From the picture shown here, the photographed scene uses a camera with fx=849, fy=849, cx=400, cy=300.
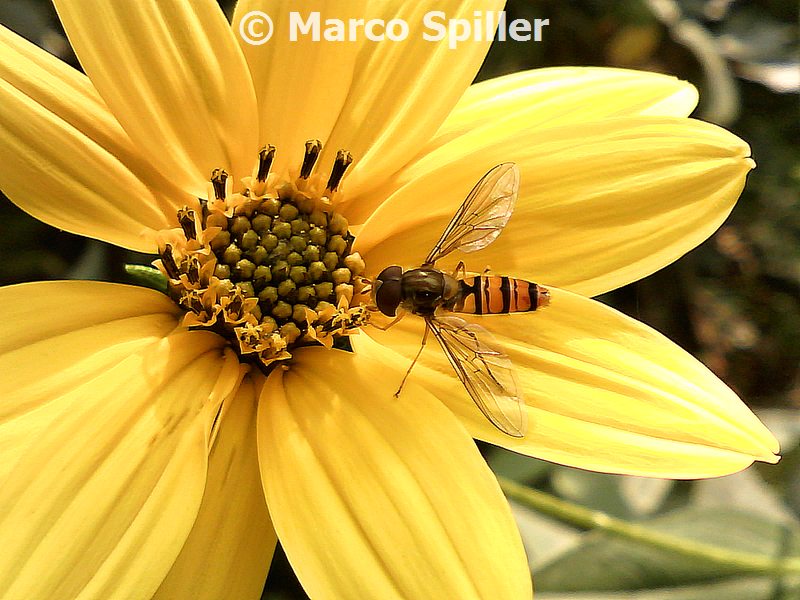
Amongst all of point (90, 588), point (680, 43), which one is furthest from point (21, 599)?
point (680, 43)

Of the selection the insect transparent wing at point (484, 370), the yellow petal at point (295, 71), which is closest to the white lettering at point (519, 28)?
the yellow petal at point (295, 71)

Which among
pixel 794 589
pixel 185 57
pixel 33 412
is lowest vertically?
pixel 794 589

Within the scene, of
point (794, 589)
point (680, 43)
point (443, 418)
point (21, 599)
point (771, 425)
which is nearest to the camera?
point (21, 599)

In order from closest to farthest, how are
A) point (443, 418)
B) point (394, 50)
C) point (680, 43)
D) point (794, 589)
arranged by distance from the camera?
1. point (443, 418)
2. point (394, 50)
3. point (794, 589)
4. point (680, 43)

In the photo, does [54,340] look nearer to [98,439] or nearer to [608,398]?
[98,439]

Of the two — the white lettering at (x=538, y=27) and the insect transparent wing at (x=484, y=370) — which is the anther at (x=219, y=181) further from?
the white lettering at (x=538, y=27)

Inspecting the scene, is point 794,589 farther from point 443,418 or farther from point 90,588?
point 90,588

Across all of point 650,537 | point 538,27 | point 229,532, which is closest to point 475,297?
point 229,532
